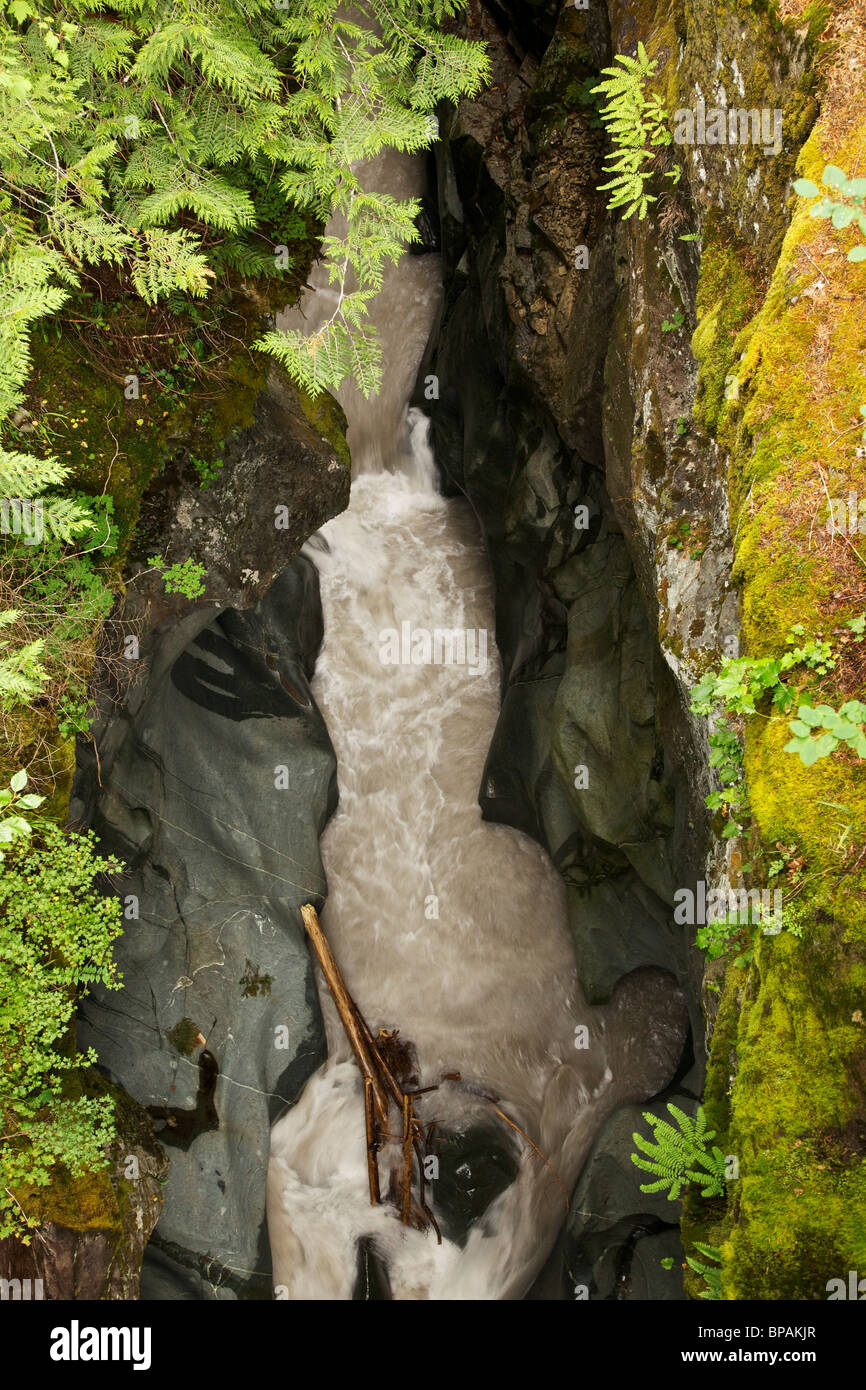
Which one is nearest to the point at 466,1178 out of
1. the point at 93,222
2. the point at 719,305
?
the point at 719,305

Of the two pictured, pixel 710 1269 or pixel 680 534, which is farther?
pixel 680 534

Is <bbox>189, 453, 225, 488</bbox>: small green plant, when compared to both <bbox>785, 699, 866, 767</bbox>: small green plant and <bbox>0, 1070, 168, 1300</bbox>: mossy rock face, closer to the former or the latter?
<bbox>0, 1070, 168, 1300</bbox>: mossy rock face

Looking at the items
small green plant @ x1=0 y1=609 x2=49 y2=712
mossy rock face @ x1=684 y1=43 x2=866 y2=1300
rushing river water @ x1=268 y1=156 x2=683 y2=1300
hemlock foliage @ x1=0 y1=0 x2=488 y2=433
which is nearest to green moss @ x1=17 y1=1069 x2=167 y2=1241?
rushing river water @ x1=268 y1=156 x2=683 y2=1300

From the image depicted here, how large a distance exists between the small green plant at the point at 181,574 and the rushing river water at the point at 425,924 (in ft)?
9.90

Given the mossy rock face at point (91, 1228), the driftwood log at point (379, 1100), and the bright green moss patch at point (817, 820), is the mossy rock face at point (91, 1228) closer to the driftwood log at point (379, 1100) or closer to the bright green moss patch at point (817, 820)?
the driftwood log at point (379, 1100)

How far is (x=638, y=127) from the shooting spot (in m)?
6.04

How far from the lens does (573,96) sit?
7484 millimetres

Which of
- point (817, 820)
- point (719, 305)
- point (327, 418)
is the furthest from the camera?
point (327, 418)

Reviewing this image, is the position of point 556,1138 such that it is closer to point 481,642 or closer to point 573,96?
point 481,642

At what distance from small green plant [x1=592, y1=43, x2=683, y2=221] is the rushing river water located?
3875 mm

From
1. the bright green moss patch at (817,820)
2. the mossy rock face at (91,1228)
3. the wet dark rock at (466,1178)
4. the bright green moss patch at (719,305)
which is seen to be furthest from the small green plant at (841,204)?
the wet dark rock at (466,1178)

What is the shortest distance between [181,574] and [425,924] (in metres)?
5.33

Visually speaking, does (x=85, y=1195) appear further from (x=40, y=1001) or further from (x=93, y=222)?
(x=93, y=222)

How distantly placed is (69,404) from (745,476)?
555 cm
